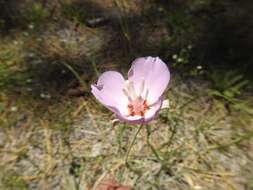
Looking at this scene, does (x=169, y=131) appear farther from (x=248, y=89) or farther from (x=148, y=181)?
(x=248, y=89)

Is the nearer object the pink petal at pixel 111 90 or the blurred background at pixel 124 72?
the pink petal at pixel 111 90

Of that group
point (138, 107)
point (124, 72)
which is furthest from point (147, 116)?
point (124, 72)

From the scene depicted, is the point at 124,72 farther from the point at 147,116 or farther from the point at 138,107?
the point at 147,116

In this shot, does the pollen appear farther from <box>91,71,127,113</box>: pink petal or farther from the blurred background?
the blurred background

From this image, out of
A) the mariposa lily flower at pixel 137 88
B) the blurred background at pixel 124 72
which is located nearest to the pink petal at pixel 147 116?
the mariposa lily flower at pixel 137 88

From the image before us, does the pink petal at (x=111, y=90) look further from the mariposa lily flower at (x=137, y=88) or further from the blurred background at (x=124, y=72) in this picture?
the blurred background at (x=124, y=72)

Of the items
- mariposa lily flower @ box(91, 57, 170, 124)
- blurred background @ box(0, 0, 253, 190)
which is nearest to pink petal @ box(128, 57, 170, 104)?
mariposa lily flower @ box(91, 57, 170, 124)
